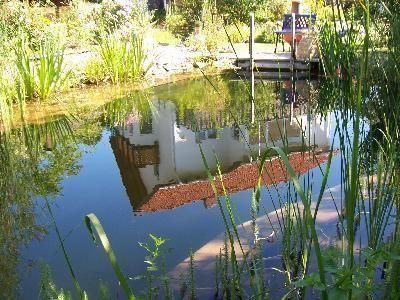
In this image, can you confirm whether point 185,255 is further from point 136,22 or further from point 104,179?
point 136,22

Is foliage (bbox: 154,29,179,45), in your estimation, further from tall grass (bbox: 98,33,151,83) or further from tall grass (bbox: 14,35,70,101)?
tall grass (bbox: 14,35,70,101)

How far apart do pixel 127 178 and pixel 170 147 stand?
1.66 meters

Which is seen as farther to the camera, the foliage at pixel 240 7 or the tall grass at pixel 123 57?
the foliage at pixel 240 7

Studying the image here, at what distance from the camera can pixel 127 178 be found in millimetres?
4770

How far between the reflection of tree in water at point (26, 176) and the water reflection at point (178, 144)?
0.57m

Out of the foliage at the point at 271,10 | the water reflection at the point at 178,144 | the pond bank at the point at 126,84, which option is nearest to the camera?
the water reflection at the point at 178,144

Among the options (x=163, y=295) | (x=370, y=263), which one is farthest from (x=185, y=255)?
(x=370, y=263)

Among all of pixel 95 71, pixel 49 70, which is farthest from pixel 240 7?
pixel 49 70

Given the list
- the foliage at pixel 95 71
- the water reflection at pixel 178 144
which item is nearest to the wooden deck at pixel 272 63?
the water reflection at pixel 178 144

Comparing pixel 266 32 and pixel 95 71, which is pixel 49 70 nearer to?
pixel 95 71

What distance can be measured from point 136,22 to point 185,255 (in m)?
7.42

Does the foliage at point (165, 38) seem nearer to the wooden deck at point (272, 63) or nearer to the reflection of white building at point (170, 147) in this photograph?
the wooden deck at point (272, 63)

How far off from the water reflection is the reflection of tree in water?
1.88 ft

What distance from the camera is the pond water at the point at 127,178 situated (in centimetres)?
304
